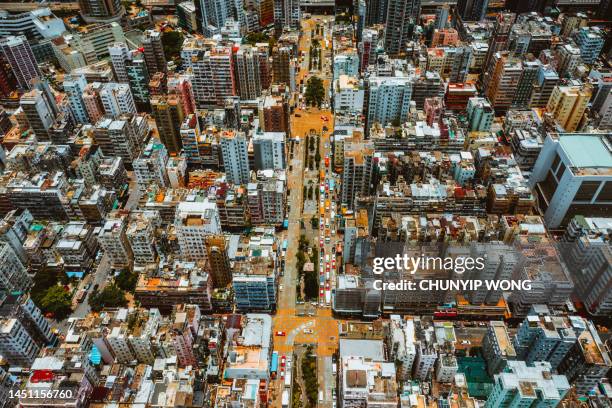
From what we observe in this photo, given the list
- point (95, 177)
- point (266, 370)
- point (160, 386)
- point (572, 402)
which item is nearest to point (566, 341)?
point (572, 402)

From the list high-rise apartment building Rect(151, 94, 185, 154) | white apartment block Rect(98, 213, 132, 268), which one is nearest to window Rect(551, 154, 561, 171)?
high-rise apartment building Rect(151, 94, 185, 154)

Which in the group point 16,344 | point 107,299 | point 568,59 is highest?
point 568,59

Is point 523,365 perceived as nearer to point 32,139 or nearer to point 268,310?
point 268,310

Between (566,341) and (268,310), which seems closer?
(566,341)

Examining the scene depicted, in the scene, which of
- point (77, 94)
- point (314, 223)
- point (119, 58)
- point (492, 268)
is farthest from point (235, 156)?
point (492, 268)

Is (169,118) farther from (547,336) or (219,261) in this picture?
(547,336)

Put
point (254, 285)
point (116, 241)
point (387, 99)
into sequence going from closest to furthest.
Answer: point (254, 285) < point (116, 241) < point (387, 99)
